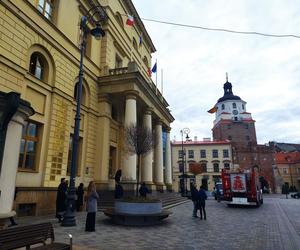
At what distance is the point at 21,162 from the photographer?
42.3 ft

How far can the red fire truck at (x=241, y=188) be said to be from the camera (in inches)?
809

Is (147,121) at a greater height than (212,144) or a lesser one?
lesser

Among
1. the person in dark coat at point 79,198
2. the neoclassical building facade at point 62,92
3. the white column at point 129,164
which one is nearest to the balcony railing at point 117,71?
the neoclassical building facade at point 62,92

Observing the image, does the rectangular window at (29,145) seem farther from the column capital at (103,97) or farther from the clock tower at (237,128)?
the clock tower at (237,128)

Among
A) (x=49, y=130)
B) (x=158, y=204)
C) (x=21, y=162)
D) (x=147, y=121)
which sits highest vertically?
(x=147, y=121)

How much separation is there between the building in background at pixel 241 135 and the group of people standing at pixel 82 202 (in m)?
57.2

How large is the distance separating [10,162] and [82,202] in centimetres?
818

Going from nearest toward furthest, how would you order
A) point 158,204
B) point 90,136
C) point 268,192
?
point 158,204 < point 90,136 < point 268,192

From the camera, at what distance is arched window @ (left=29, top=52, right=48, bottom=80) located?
47.2 ft

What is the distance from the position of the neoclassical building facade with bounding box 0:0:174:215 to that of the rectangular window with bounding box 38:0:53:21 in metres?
0.06

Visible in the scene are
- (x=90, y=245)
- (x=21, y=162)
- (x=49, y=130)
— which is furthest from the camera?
(x=49, y=130)

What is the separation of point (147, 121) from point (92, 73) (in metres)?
6.30

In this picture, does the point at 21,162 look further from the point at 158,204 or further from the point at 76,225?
the point at 158,204

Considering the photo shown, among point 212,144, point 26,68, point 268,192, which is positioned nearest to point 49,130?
point 26,68
